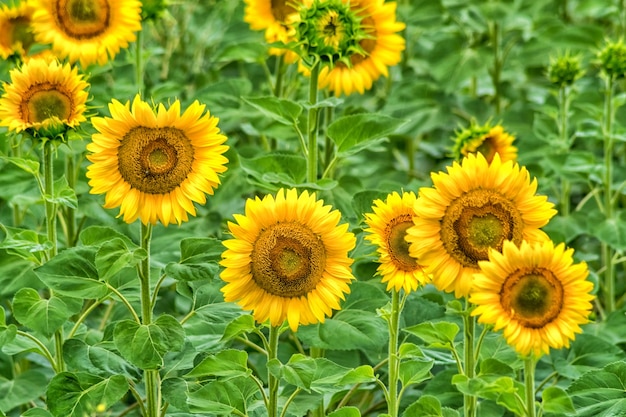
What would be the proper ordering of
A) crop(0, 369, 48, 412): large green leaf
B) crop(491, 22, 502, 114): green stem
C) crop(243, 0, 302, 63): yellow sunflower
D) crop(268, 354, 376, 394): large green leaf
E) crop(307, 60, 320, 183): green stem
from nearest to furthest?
crop(268, 354, 376, 394): large green leaf < crop(307, 60, 320, 183): green stem < crop(0, 369, 48, 412): large green leaf < crop(243, 0, 302, 63): yellow sunflower < crop(491, 22, 502, 114): green stem

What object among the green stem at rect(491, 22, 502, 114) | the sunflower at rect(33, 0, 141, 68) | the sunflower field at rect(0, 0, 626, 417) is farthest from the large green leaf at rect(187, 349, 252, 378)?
the green stem at rect(491, 22, 502, 114)

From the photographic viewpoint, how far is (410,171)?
225 cm

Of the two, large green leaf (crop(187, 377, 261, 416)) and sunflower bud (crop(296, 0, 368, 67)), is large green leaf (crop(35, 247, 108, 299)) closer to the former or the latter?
large green leaf (crop(187, 377, 261, 416))

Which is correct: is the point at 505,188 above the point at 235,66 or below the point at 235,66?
below

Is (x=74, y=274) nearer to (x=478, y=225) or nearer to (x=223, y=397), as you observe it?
(x=223, y=397)

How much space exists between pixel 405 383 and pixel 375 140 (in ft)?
1.21

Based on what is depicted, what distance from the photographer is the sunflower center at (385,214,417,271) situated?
4.09 ft

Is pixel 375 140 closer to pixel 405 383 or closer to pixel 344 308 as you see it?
pixel 344 308

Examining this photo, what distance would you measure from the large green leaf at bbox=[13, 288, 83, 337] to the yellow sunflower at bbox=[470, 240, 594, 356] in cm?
→ 54

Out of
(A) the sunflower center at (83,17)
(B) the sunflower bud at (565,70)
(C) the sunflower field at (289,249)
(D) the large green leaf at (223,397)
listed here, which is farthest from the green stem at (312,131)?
(B) the sunflower bud at (565,70)

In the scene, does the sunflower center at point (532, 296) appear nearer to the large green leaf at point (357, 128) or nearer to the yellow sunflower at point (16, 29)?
the large green leaf at point (357, 128)

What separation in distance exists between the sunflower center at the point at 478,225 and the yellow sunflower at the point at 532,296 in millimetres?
51

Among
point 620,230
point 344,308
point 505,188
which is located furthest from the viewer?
point 620,230

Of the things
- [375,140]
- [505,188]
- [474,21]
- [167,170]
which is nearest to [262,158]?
[375,140]
